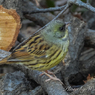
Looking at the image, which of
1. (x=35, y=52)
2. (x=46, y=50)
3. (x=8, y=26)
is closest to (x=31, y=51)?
(x=35, y=52)

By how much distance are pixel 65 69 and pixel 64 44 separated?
0.55m

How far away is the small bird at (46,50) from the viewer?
2.48 meters

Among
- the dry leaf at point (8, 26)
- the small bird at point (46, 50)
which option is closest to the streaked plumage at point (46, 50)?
the small bird at point (46, 50)

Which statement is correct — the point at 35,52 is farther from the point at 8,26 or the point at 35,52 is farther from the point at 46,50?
the point at 8,26

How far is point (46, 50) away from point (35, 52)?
0.54 feet

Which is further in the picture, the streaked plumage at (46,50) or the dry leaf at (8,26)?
the dry leaf at (8,26)

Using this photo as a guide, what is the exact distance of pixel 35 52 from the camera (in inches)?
Result: 99.7

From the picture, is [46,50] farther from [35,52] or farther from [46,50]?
[35,52]

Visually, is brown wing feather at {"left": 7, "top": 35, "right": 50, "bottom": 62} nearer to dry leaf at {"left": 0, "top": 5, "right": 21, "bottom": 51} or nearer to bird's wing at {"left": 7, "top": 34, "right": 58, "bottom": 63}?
bird's wing at {"left": 7, "top": 34, "right": 58, "bottom": 63}

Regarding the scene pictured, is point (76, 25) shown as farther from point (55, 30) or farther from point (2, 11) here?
point (2, 11)

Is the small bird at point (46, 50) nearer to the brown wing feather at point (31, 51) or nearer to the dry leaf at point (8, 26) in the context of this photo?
the brown wing feather at point (31, 51)

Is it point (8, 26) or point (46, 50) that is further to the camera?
point (8, 26)

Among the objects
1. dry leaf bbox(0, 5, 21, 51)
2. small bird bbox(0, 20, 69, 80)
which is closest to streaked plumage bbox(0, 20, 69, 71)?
small bird bbox(0, 20, 69, 80)

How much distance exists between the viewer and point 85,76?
3.19m
